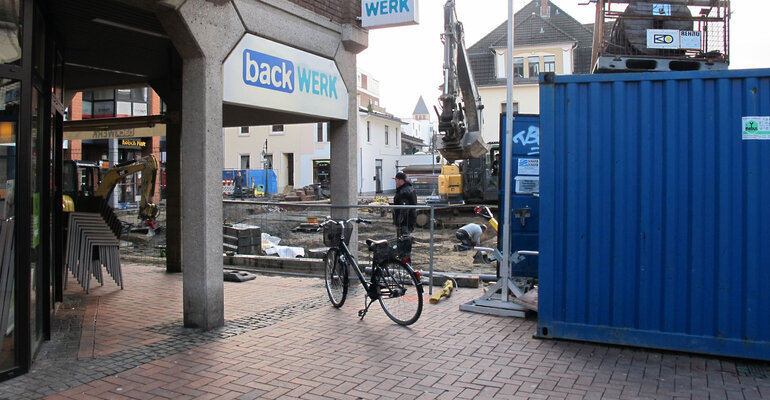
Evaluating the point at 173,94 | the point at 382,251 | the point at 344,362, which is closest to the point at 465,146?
the point at 173,94

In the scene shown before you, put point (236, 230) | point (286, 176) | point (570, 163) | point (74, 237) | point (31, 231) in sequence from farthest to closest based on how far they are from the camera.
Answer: point (286, 176), point (236, 230), point (74, 237), point (570, 163), point (31, 231)

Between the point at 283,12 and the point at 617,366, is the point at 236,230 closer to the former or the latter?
the point at 283,12

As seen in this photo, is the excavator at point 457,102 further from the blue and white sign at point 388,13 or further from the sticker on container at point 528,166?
the sticker on container at point 528,166

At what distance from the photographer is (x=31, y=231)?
4934 millimetres

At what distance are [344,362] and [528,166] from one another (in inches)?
152

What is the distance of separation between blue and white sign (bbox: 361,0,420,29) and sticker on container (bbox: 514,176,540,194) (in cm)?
251

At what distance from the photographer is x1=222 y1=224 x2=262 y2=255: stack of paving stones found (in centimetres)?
1191

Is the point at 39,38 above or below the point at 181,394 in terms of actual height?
above

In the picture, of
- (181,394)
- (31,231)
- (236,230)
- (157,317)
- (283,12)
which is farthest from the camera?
(236,230)

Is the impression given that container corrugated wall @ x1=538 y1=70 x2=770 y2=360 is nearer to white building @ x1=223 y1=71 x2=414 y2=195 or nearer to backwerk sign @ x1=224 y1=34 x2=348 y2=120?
backwerk sign @ x1=224 y1=34 x2=348 y2=120

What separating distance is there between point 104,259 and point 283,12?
434 centimetres

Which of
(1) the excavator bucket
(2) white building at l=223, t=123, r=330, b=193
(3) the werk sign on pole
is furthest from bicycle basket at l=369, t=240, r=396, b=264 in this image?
(2) white building at l=223, t=123, r=330, b=193

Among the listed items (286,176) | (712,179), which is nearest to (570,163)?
(712,179)

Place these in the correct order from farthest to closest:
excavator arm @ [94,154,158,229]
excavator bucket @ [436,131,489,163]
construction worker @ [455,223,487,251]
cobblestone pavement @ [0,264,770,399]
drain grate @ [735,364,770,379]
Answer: excavator arm @ [94,154,158,229]
excavator bucket @ [436,131,489,163]
construction worker @ [455,223,487,251]
drain grate @ [735,364,770,379]
cobblestone pavement @ [0,264,770,399]
